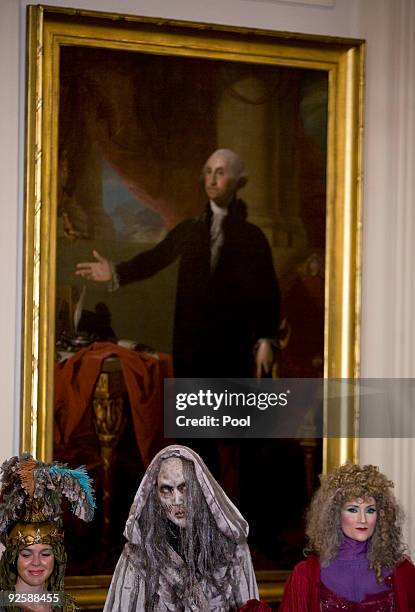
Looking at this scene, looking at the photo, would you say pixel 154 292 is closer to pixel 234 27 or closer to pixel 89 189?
pixel 89 189

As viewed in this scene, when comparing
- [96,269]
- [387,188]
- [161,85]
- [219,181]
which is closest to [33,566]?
[96,269]

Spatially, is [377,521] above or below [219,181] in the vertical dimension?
below

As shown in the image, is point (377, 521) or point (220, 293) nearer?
point (377, 521)

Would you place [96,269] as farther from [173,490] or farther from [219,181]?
[173,490]

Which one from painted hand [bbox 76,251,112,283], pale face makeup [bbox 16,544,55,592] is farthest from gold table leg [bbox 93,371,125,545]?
pale face makeup [bbox 16,544,55,592]

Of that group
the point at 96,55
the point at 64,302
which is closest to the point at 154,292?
A: the point at 64,302

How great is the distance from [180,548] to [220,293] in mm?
1843

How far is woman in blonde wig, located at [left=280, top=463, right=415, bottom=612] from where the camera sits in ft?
18.0

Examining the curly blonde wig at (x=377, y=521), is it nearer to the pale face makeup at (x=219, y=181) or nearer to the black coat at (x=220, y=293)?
the black coat at (x=220, y=293)

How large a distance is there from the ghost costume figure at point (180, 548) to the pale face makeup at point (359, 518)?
20.4 inches

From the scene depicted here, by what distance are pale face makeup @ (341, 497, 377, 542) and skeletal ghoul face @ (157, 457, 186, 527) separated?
0.81 metres

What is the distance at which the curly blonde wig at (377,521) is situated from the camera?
555 centimetres

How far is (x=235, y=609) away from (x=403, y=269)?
2.59 meters

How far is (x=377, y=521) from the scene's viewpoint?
221 inches
